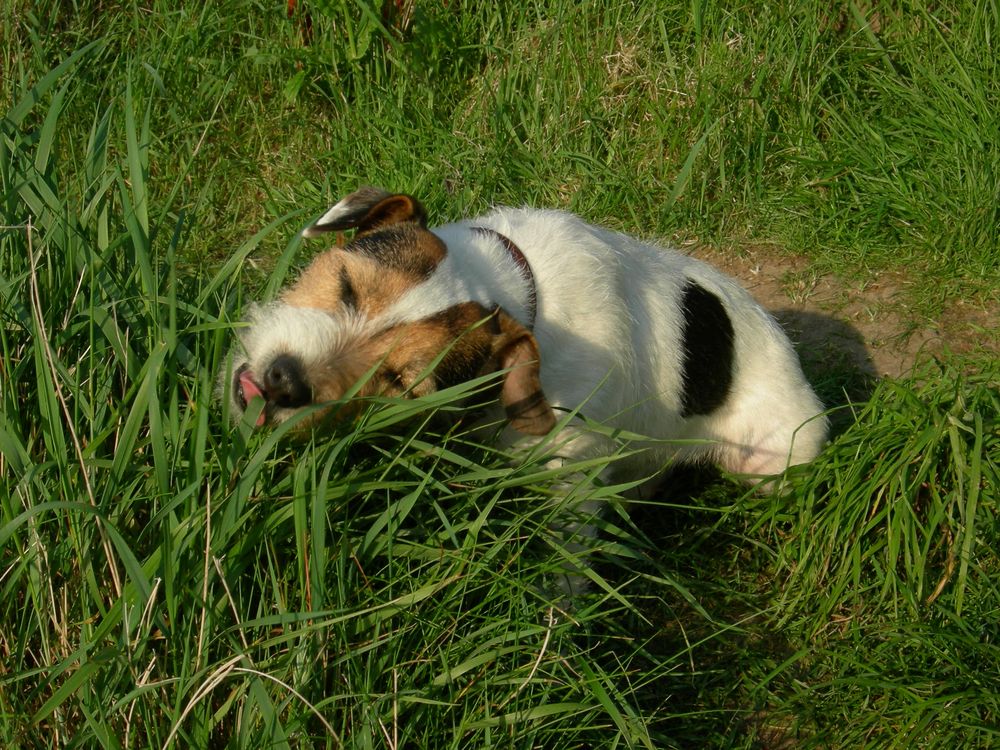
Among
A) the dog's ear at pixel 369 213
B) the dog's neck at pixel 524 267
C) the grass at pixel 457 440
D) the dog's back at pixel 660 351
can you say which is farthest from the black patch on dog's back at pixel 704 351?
the dog's ear at pixel 369 213

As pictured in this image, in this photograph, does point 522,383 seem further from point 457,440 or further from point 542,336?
point 542,336

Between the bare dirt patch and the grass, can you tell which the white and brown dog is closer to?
the grass

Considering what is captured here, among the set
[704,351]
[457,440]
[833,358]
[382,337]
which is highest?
[382,337]

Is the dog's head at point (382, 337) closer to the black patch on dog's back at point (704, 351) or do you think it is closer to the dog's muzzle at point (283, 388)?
the dog's muzzle at point (283, 388)

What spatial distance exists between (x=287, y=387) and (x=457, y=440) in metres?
0.54

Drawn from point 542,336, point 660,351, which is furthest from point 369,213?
point 660,351

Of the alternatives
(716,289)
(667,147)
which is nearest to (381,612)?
(716,289)

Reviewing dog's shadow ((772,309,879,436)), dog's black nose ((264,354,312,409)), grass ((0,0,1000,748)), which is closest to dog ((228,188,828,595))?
dog's black nose ((264,354,312,409))

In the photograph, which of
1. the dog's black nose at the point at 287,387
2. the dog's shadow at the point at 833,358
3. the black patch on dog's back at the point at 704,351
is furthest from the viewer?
the dog's shadow at the point at 833,358

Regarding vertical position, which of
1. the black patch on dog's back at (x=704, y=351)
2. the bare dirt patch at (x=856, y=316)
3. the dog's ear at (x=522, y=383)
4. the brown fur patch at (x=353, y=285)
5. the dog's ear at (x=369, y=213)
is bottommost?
the bare dirt patch at (x=856, y=316)

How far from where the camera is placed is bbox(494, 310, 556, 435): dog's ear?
10.7 ft

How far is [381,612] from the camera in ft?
9.25

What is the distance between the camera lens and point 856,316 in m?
5.56

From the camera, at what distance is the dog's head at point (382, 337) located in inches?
121
